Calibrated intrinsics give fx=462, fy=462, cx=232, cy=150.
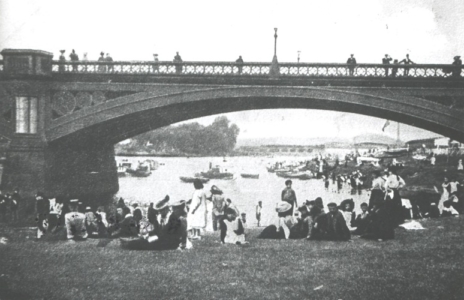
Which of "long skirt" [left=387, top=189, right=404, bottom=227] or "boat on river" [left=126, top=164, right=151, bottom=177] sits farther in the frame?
"boat on river" [left=126, top=164, right=151, bottom=177]

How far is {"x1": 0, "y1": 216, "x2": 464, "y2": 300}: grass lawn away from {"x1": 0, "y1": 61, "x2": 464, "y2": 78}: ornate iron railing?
272 centimetres

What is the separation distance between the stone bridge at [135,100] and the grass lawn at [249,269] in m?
2.06

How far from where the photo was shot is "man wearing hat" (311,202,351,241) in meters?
6.59

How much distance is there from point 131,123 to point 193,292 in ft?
14.4

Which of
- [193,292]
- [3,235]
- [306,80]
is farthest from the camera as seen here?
[306,80]

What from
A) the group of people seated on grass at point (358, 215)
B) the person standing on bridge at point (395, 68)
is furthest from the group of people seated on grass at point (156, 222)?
the person standing on bridge at point (395, 68)

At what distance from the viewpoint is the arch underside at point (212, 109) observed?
8.18 metres

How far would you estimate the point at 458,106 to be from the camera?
812 cm

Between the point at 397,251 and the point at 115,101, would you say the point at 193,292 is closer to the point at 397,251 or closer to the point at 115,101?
the point at 397,251

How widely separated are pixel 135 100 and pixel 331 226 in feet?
14.7

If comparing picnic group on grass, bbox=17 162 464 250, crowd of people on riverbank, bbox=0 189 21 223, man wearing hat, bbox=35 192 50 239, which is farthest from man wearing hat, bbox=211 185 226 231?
crowd of people on riverbank, bbox=0 189 21 223

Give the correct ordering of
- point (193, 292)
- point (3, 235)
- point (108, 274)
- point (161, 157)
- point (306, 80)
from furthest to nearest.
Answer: point (306, 80) < point (161, 157) < point (3, 235) < point (108, 274) < point (193, 292)

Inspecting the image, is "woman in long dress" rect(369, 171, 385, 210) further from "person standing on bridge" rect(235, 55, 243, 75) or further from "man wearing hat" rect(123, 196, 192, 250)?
"person standing on bridge" rect(235, 55, 243, 75)

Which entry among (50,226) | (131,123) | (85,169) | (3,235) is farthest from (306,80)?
(3,235)
